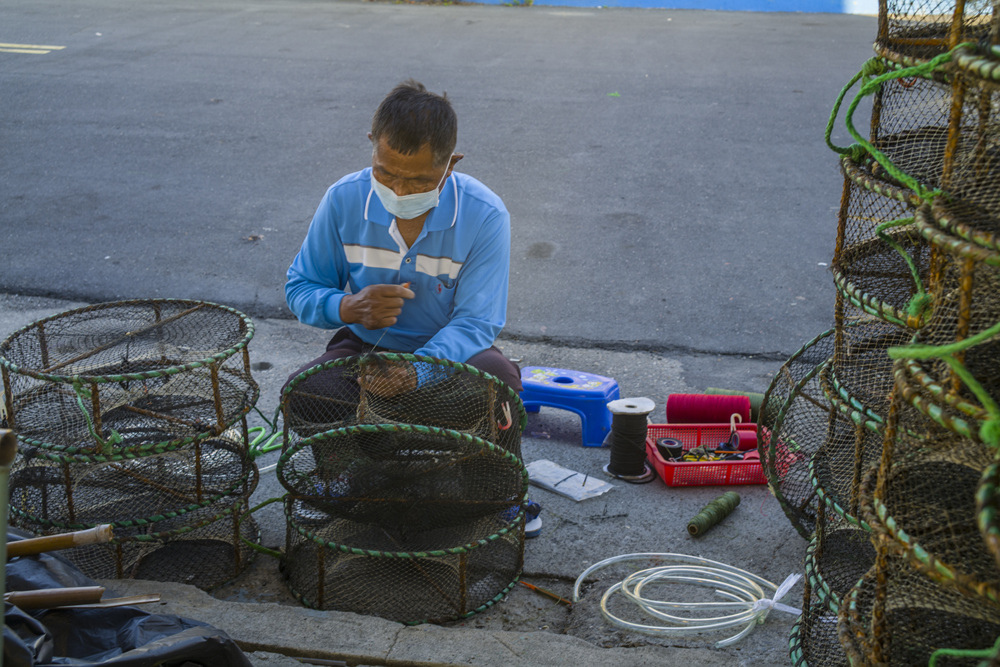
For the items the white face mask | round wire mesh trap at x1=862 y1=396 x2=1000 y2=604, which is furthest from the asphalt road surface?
round wire mesh trap at x1=862 y1=396 x2=1000 y2=604

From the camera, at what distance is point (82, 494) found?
299cm

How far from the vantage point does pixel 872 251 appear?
2.38 meters

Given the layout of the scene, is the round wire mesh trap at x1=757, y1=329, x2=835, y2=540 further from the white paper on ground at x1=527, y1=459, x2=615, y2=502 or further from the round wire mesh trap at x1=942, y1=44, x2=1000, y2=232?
the round wire mesh trap at x1=942, y1=44, x2=1000, y2=232

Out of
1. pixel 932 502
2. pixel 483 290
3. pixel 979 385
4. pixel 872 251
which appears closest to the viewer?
pixel 979 385

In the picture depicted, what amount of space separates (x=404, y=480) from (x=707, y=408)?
1.56 m

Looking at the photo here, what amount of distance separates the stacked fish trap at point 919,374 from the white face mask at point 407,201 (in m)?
1.37

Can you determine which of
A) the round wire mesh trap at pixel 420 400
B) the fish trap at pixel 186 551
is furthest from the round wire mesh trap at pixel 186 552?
the round wire mesh trap at pixel 420 400

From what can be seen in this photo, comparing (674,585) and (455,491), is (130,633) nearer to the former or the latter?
(455,491)

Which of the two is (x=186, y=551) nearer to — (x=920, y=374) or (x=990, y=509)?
(x=920, y=374)

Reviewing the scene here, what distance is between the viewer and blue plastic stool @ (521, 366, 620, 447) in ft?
12.4

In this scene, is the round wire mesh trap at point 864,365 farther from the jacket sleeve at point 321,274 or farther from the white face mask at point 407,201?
the jacket sleeve at point 321,274

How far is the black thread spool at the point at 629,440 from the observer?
3443 millimetres

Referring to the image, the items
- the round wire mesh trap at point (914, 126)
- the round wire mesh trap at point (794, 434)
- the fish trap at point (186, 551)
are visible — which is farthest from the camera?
the round wire mesh trap at point (794, 434)

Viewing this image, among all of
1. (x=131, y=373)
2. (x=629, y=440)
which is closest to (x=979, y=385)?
(x=629, y=440)
